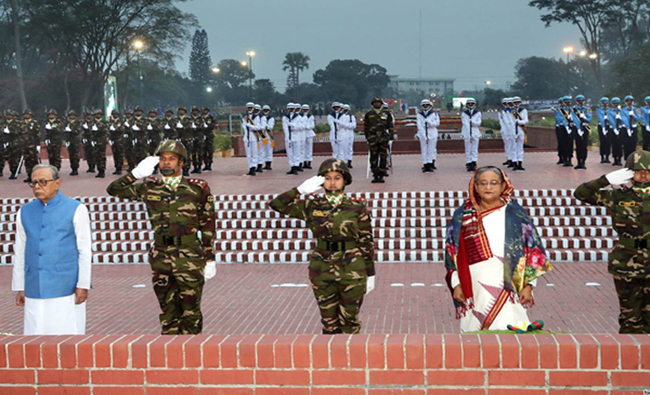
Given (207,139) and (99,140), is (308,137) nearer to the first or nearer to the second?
(207,139)

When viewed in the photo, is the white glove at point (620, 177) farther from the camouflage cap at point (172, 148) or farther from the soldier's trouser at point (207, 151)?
the soldier's trouser at point (207, 151)

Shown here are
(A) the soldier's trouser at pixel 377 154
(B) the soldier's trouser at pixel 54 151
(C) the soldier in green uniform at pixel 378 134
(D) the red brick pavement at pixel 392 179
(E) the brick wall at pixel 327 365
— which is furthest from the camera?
(B) the soldier's trouser at pixel 54 151

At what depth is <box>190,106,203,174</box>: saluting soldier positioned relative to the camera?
1945 centimetres

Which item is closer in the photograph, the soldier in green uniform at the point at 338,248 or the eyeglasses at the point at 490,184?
the eyeglasses at the point at 490,184

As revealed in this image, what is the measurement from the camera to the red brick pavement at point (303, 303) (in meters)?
7.79

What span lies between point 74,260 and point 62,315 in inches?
16.5

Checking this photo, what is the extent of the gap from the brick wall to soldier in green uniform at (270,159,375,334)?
89.8 inches

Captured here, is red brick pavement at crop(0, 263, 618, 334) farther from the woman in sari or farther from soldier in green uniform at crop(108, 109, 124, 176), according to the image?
soldier in green uniform at crop(108, 109, 124, 176)

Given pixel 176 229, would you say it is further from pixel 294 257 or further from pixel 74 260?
pixel 294 257

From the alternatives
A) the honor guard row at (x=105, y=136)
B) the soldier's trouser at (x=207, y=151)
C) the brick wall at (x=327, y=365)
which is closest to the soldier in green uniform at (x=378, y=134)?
the honor guard row at (x=105, y=136)

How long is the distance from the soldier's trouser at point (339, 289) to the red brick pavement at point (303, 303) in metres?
1.72

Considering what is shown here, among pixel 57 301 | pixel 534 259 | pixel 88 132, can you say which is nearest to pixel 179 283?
pixel 57 301

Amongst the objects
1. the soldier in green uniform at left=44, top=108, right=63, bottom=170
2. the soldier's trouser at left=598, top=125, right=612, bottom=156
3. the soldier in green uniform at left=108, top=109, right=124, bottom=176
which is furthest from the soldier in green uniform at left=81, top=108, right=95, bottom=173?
the soldier's trouser at left=598, top=125, right=612, bottom=156

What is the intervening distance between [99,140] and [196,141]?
8.69ft
